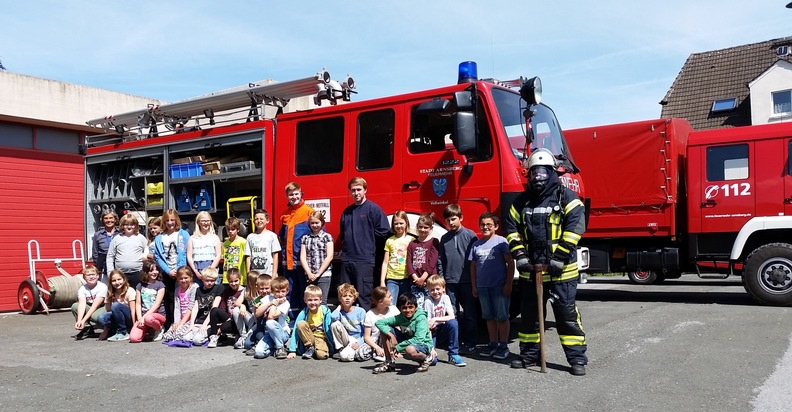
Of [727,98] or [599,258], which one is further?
[727,98]

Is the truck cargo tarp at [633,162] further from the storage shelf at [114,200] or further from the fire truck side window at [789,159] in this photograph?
the storage shelf at [114,200]

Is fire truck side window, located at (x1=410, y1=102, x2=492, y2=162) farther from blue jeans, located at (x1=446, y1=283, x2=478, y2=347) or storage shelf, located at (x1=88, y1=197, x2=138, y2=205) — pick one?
storage shelf, located at (x1=88, y1=197, x2=138, y2=205)

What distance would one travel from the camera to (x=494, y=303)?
678 centimetres

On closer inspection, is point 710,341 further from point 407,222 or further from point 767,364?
point 407,222

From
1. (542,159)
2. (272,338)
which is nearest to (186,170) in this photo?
(272,338)

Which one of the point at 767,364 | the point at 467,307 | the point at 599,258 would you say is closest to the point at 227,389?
the point at 467,307

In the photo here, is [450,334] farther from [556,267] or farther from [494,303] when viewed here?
[556,267]

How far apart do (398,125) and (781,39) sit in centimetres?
2884

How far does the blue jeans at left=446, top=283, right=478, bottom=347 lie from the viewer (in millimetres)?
7105

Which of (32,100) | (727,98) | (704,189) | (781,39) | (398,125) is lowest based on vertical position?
(704,189)

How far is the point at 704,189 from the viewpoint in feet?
35.5

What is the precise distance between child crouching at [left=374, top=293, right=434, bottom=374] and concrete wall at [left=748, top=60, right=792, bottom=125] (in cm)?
2718

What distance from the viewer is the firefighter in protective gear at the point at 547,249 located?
6055 millimetres

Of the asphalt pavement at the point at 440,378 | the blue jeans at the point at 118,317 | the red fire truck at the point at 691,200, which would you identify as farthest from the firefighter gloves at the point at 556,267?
the red fire truck at the point at 691,200
